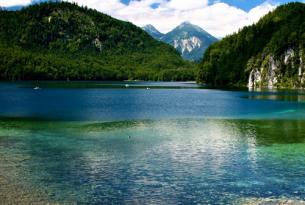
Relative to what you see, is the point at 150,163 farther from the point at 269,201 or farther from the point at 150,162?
the point at 269,201

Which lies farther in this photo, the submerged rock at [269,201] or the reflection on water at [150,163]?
the reflection on water at [150,163]

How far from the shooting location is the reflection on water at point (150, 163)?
30547 millimetres

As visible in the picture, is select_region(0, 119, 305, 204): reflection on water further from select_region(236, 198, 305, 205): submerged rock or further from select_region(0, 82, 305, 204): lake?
select_region(236, 198, 305, 205): submerged rock

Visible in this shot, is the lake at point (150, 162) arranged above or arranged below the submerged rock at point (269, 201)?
above

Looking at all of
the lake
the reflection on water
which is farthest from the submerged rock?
the reflection on water

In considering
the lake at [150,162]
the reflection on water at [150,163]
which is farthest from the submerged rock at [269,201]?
the reflection on water at [150,163]

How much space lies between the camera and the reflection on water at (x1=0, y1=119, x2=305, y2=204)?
100ft

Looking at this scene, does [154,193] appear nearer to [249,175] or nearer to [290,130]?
[249,175]

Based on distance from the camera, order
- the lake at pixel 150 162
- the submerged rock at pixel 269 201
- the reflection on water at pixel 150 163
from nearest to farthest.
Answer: the submerged rock at pixel 269 201
the lake at pixel 150 162
the reflection on water at pixel 150 163

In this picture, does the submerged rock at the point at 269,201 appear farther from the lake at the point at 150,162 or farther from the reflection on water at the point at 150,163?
the reflection on water at the point at 150,163

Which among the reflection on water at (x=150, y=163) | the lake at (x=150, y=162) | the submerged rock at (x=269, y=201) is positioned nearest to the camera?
the submerged rock at (x=269, y=201)

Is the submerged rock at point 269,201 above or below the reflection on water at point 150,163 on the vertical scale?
below

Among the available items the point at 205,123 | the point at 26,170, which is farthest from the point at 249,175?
the point at 205,123

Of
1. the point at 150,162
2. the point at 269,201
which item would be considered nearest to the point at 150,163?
the point at 150,162
